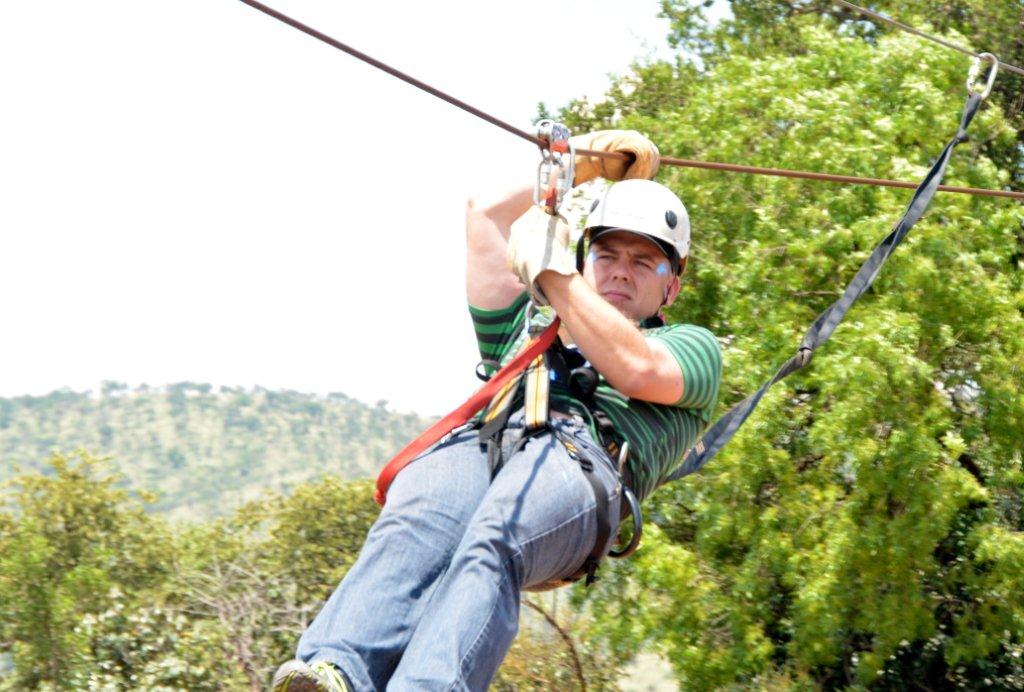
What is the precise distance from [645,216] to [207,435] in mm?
67673

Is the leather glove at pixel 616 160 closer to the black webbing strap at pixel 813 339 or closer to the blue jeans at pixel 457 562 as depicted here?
the black webbing strap at pixel 813 339

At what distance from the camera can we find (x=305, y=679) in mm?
3018

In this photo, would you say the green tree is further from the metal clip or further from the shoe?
the shoe

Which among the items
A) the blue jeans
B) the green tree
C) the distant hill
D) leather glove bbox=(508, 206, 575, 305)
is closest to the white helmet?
leather glove bbox=(508, 206, 575, 305)

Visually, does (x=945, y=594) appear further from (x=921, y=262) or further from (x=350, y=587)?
(x=350, y=587)

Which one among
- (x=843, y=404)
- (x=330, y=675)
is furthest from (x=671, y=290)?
(x=843, y=404)

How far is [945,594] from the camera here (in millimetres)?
10547

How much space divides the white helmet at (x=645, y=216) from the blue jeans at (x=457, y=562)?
0.64m

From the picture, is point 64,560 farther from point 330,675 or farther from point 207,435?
point 207,435

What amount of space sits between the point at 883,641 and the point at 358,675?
765 cm

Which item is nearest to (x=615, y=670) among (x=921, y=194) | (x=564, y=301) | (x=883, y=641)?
(x=883, y=641)

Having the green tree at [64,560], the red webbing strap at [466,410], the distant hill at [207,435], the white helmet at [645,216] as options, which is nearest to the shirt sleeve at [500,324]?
the white helmet at [645,216]

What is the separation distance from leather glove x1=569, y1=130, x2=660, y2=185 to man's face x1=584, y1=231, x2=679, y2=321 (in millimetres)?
277

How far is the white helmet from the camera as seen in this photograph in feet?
13.0
